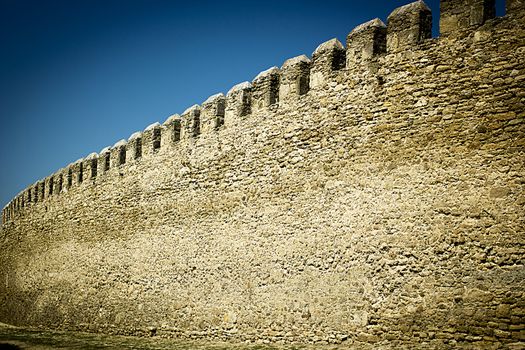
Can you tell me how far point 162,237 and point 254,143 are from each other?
9.90 ft

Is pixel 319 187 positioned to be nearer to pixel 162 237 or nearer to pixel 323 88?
pixel 323 88

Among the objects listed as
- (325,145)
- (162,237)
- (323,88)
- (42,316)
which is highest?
(323,88)

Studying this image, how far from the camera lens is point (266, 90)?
9391mm

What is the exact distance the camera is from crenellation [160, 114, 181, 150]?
11.5m

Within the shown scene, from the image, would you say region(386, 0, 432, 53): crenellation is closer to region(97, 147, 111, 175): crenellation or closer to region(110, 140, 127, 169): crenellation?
region(110, 140, 127, 169): crenellation

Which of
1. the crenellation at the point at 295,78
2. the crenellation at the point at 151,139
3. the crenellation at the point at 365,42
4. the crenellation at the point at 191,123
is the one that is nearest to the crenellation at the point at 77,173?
the crenellation at the point at 151,139

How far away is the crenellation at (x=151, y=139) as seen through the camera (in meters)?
12.1

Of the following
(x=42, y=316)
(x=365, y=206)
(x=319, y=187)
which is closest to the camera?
(x=365, y=206)

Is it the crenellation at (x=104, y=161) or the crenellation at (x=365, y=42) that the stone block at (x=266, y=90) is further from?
the crenellation at (x=104, y=161)

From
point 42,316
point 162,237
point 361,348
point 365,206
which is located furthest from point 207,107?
point 42,316

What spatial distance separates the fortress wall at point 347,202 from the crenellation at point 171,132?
0.05m

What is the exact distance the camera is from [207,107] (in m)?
10.7

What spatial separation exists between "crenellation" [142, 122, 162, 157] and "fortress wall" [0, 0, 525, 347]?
0.04 meters

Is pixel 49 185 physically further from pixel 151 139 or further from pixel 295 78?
pixel 295 78
